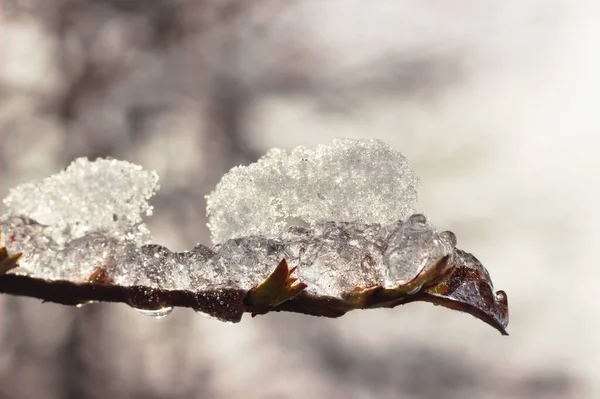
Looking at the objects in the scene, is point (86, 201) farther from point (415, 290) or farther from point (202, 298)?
point (415, 290)

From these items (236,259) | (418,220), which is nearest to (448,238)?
(418,220)

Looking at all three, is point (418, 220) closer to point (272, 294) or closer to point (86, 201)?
point (272, 294)

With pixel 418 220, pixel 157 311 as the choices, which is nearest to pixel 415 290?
pixel 418 220

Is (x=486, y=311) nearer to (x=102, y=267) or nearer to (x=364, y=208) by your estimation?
(x=364, y=208)

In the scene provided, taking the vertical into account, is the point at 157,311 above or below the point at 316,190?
below

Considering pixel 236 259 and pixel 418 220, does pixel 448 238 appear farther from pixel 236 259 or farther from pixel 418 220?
pixel 236 259

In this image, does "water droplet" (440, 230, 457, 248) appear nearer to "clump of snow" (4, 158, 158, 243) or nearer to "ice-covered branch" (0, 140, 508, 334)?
"ice-covered branch" (0, 140, 508, 334)

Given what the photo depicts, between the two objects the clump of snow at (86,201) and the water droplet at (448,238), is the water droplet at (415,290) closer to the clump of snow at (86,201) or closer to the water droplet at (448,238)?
the water droplet at (448,238)
